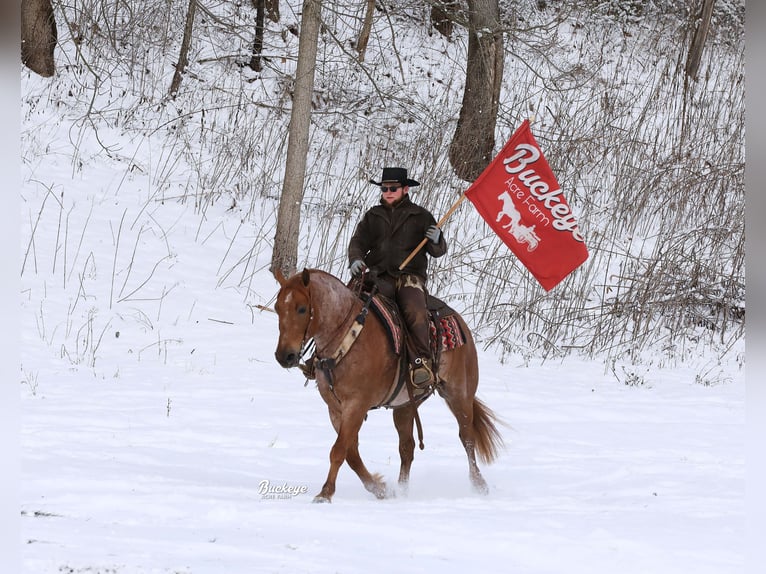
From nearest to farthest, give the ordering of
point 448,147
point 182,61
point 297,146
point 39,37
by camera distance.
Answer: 1. point 297,146
2. point 448,147
3. point 39,37
4. point 182,61

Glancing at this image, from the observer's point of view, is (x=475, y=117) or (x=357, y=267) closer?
(x=357, y=267)

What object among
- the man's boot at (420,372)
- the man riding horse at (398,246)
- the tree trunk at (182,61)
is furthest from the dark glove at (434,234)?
the tree trunk at (182,61)

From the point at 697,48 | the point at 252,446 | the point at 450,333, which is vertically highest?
the point at 697,48

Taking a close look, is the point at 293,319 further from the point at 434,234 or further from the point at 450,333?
the point at 450,333

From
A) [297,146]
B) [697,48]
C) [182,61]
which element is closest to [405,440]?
[297,146]

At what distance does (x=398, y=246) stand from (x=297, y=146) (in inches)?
195

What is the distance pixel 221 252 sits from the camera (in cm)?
1191

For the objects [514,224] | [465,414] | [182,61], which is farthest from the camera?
[182,61]

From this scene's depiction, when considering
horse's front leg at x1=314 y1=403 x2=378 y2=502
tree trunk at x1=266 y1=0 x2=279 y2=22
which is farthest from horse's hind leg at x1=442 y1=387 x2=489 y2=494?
tree trunk at x1=266 y1=0 x2=279 y2=22

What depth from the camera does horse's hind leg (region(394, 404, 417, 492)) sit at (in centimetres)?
639

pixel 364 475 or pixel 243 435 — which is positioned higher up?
pixel 364 475

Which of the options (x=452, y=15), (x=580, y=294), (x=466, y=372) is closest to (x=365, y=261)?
(x=466, y=372)

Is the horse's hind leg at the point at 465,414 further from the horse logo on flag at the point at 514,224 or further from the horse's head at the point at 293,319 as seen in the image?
the horse's head at the point at 293,319

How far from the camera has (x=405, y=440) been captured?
6.44 m
